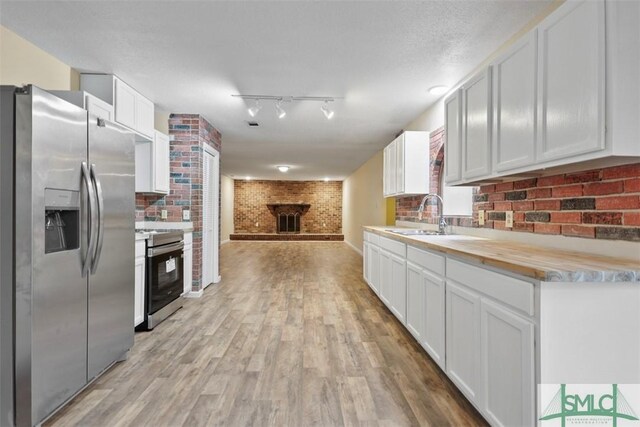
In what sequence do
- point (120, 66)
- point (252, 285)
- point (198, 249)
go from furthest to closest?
point (252, 285) < point (198, 249) < point (120, 66)

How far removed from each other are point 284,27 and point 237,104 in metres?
1.79

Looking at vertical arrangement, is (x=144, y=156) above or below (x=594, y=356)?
above

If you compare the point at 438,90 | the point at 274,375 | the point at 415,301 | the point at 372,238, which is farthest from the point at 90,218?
the point at 438,90

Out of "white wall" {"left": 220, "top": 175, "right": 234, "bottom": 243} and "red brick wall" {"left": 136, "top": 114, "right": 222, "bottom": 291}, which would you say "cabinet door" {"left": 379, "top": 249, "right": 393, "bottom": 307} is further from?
"white wall" {"left": 220, "top": 175, "right": 234, "bottom": 243}

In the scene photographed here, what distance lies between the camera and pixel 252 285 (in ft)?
16.3

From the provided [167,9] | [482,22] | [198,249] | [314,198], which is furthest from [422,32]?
[314,198]

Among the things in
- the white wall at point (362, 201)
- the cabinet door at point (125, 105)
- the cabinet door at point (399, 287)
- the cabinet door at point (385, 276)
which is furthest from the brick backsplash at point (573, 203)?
the white wall at point (362, 201)

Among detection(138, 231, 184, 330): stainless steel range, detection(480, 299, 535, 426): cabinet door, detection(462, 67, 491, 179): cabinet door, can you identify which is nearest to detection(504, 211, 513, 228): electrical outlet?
detection(462, 67, 491, 179): cabinet door

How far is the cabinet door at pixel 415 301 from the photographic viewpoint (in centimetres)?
251

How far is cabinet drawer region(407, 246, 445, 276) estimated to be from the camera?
2168mm

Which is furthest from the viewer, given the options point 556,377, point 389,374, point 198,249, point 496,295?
point 198,249

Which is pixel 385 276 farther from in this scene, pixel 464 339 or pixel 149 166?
pixel 149 166

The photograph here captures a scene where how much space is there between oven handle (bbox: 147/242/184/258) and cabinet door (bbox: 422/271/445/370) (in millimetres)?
2478

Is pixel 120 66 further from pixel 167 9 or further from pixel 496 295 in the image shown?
pixel 496 295
